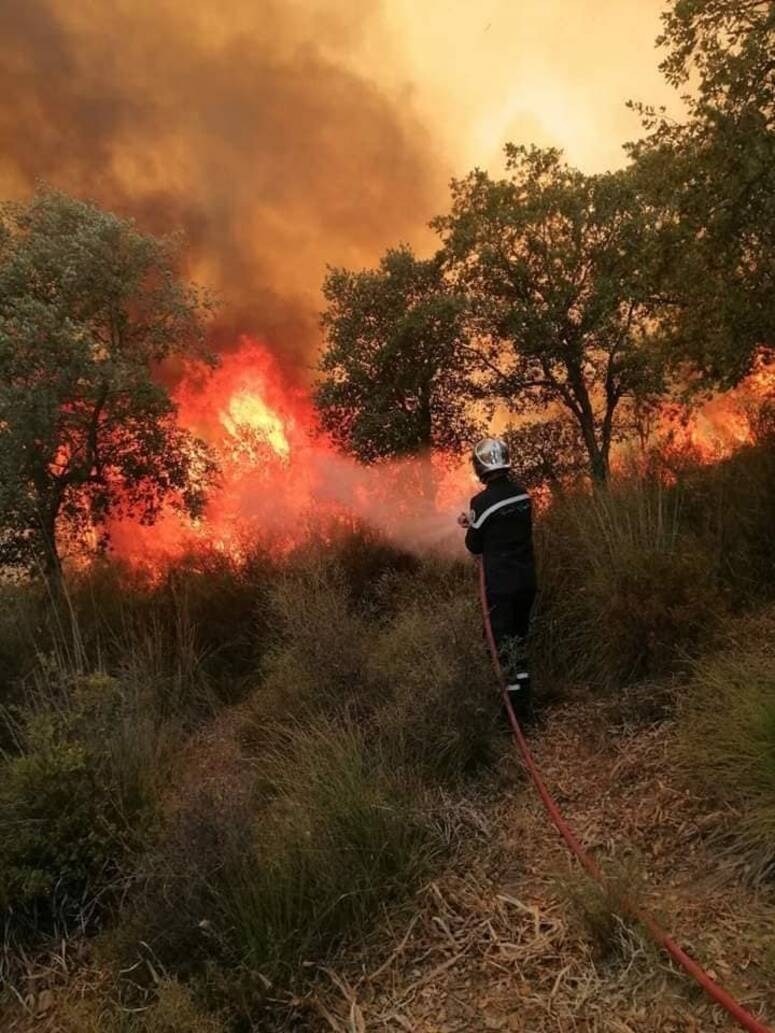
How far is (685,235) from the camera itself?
27.1 feet

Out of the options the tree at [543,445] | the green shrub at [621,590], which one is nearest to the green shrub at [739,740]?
the green shrub at [621,590]

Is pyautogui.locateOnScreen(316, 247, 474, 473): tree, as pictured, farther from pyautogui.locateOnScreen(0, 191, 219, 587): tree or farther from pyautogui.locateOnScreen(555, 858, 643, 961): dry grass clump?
pyautogui.locateOnScreen(555, 858, 643, 961): dry grass clump

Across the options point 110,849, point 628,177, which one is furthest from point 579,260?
point 110,849

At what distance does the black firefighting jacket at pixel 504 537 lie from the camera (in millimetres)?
5086

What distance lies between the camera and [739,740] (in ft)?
11.3

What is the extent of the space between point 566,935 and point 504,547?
8.62 feet

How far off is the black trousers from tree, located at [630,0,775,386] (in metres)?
4.95

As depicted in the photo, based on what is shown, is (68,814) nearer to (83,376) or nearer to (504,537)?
(504,537)

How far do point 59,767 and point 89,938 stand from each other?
875 millimetres

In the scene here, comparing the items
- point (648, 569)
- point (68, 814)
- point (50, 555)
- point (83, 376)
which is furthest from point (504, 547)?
point (83, 376)

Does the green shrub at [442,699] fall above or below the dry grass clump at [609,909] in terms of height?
above

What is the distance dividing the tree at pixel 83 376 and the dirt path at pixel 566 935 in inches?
276

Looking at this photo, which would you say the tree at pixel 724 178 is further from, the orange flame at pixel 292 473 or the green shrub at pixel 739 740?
the green shrub at pixel 739 740

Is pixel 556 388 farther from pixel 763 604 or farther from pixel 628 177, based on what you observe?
pixel 763 604
